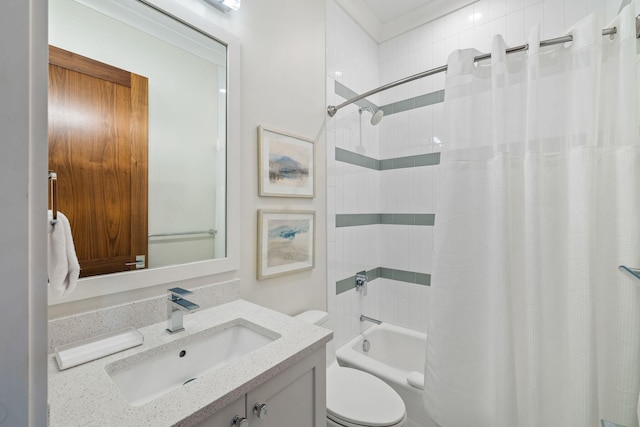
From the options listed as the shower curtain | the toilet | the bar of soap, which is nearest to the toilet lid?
the toilet

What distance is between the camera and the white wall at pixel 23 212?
26 cm

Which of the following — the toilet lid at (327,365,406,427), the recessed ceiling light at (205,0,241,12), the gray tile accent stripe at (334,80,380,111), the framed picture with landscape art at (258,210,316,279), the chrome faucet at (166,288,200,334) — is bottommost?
the toilet lid at (327,365,406,427)

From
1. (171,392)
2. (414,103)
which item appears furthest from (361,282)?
(171,392)

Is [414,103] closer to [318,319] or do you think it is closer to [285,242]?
[285,242]

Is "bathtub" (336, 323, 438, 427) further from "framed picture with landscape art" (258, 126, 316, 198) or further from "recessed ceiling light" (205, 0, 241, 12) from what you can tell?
"recessed ceiling light" (205, 0, 241, 12)

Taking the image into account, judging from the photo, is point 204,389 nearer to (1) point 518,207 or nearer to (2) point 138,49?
(2) point 138,49

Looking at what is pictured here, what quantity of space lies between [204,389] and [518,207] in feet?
4.40

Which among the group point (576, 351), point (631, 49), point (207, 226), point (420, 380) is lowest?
point (420, 380)

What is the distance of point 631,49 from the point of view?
40.3 inches

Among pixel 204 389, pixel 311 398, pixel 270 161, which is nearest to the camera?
pixel 204 389

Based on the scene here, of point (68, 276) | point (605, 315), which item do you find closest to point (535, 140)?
point (605, 315)

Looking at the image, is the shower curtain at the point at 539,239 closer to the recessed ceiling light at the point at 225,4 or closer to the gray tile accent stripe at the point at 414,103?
the gray tile accent stripe at the point at 414,103

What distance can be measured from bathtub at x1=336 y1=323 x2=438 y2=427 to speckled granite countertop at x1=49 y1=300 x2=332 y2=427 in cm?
93

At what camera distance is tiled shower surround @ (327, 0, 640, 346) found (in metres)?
1.88
